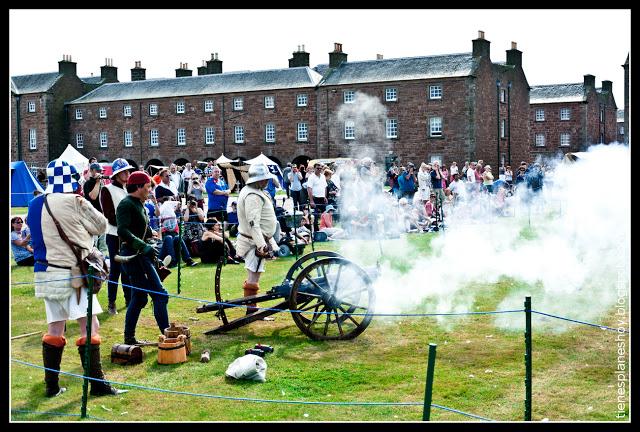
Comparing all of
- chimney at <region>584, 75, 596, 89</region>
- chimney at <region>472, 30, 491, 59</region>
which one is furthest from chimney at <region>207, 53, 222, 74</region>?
chimney at <region>584, 75, 596, 89</region>

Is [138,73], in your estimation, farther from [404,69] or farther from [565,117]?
[565,117]

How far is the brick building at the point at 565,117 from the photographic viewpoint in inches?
2443

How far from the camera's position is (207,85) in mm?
56344

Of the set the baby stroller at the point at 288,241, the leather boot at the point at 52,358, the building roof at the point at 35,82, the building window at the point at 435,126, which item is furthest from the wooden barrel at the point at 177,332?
the building roof at the point at 35,82

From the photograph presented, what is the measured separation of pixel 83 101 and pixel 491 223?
157 ft

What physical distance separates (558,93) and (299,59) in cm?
2203

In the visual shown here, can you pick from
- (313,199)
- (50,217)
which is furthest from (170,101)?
(50,217)

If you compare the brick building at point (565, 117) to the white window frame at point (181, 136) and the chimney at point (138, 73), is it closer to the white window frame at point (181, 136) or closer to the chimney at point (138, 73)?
the white window frame at point (181, 136)

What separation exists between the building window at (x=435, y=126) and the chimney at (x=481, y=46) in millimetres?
4281

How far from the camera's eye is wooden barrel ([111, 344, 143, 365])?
25.3ft

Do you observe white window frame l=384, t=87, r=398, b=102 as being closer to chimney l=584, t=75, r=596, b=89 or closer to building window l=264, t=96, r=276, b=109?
building window l=264, t=96, r=276, b=109

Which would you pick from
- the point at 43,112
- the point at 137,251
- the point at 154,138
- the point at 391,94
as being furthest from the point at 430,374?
the point at 43,112

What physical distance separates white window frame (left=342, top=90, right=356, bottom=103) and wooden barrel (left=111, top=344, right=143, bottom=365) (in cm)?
4294

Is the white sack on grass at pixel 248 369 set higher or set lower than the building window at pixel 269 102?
lower
